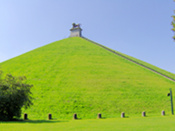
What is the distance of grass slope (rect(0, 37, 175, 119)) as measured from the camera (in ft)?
69.2

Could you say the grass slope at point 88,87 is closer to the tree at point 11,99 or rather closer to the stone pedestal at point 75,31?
the tree at point 11,99

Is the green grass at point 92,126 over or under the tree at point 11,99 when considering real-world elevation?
under

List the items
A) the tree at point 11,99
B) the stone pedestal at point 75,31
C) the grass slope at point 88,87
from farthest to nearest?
the stone pedestal at point 75,31
the grass slope at point 88,87
the tree at point 11,99

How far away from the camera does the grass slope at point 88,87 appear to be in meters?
21.1

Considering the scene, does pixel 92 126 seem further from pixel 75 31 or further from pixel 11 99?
pixel 75 31

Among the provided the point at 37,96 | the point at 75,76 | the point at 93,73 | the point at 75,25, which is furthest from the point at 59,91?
the point at 75,25

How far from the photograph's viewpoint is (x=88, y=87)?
2672 cm

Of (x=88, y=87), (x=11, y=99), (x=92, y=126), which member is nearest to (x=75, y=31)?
(x=88, y=87)

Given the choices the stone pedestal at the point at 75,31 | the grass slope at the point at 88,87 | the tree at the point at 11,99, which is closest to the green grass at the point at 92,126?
the tree at the point at 11,99

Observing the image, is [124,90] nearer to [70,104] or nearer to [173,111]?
[173,111]

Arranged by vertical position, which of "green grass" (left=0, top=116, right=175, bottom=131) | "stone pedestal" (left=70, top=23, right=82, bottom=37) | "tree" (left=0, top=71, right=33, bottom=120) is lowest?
"green grass" (left=0, top=116, right=175, bottom=131)

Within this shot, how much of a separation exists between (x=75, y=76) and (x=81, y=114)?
11865 millimetres

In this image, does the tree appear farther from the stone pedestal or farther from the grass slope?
the stone pedestal

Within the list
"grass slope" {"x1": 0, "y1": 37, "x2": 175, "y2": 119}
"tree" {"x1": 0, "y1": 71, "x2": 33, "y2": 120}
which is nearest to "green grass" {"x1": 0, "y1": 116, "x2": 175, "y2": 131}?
"tree" {"x1": 0, "y1": 71, "x2": 33, "y2": 120}
